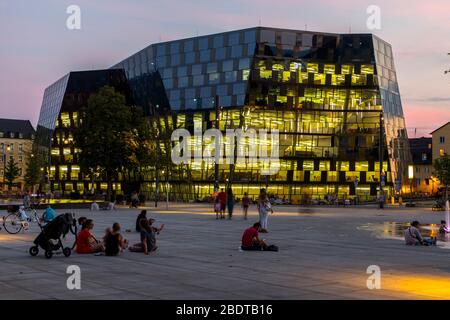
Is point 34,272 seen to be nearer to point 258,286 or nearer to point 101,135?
point 258,286

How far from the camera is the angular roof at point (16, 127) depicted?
175 m

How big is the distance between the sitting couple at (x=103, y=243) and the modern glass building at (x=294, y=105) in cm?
7000

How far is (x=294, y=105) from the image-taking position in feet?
294

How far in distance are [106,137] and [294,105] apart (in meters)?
33.8

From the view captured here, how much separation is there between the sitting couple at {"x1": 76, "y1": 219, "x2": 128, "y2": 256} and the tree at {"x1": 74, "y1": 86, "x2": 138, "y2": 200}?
153ft

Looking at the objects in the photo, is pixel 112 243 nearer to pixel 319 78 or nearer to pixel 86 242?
pixel 86 242

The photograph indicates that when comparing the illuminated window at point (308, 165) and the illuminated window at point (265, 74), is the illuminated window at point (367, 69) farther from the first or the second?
the illuminated window at point (308, 165)

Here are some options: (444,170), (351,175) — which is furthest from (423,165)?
(444,170)

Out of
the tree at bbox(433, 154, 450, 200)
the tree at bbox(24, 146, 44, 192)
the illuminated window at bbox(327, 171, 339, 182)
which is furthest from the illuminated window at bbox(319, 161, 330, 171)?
the tree at bbox(24, 146, 44, 192)

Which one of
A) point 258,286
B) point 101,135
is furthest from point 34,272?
point 101,135

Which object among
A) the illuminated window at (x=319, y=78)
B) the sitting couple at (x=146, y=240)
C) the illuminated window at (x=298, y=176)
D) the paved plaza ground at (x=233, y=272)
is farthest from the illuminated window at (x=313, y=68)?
the sitting couple at (x=146, y=240)

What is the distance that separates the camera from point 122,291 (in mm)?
11766

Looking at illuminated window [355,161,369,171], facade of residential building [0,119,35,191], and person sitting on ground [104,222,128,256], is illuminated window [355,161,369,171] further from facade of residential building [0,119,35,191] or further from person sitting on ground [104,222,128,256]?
facade of residential building [0,119,35,191]

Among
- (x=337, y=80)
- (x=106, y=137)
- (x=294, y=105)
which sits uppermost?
(x=337, y=80)
